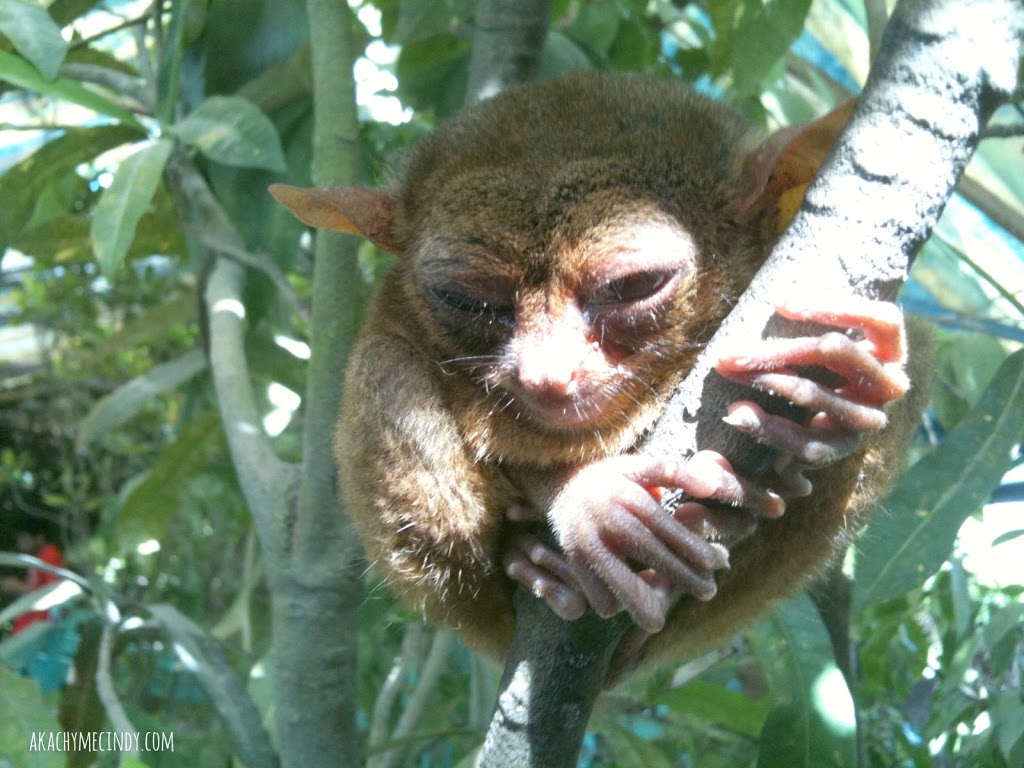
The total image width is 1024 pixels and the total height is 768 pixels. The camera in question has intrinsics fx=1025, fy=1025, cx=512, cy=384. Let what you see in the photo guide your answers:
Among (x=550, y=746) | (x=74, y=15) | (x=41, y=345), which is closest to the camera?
(x=550, y=746)

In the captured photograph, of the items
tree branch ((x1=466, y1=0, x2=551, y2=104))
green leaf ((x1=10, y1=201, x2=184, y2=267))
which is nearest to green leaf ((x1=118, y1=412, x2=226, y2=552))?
green leaf ((x1=10, y1=201, x2=184, y2=267))

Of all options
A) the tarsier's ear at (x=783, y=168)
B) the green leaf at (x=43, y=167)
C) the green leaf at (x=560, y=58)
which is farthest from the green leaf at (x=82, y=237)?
the tarsier's ear at (x=783, y=168)

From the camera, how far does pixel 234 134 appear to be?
2637 millimetres

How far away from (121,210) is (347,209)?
2.10ft

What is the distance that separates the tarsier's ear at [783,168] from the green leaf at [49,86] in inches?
65.2

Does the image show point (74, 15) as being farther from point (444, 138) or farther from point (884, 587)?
point (884, 587)

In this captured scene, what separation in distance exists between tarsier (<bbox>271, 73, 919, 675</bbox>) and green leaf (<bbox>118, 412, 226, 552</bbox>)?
1569 millimetres

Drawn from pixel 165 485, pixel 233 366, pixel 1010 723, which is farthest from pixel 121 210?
pixel 1010 723

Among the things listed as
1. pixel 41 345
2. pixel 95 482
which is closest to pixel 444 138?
pixel 41 345

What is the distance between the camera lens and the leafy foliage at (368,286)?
236 centimetres

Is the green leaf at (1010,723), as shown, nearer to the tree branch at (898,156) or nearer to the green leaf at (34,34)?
the tree branch at (898,156)

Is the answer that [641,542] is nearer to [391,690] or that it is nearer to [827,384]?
[827,384]

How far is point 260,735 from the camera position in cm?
271

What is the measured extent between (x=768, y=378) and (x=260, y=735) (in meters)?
1.87
